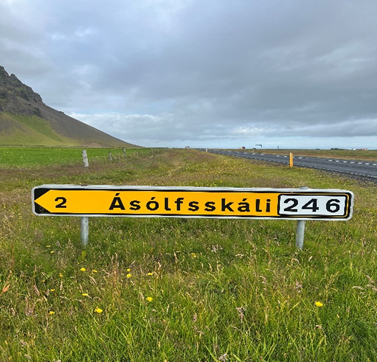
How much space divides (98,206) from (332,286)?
9.66ft

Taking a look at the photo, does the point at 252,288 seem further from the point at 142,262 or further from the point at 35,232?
the point at 35,232

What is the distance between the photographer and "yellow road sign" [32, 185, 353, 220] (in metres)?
3.17

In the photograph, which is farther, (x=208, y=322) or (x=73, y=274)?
(x=73, y=274)

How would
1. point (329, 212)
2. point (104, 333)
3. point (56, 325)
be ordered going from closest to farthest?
1. point (104, 333)
2. point (56, 325)
3. point (329, 212)

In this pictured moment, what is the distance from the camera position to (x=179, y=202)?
3219 millimetres

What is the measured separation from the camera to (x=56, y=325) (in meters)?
2.05

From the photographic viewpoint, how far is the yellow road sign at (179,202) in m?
3.17

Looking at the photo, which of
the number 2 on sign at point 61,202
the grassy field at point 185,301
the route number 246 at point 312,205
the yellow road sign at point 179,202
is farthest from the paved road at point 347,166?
the number 2 on sign at point 61,202

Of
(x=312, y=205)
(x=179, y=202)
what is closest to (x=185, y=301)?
(x=179, y=202)

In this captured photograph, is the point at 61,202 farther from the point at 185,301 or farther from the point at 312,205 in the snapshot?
the point at 312,205

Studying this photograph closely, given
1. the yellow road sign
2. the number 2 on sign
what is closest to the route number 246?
the yellow road sign

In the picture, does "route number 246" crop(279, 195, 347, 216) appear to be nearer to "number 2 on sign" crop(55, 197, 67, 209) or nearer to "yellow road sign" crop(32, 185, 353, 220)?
"yellow road sign" crop(32, 185, 353, 220)

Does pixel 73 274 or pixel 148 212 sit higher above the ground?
pixel 148 212

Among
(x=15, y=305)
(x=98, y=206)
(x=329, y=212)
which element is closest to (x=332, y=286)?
(x=329, y=212)
